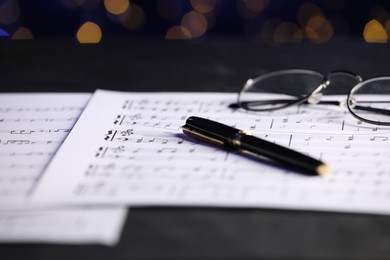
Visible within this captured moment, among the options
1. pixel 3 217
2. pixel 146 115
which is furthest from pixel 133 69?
pixel 3 217

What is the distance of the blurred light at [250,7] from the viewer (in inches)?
61.7

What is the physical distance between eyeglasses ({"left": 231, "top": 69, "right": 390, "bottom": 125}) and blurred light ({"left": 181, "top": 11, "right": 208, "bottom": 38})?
2.77 feet

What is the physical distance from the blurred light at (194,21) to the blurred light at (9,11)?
A: 1.49 feet

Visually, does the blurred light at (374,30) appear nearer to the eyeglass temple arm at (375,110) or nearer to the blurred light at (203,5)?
the blurred light at (203,5)

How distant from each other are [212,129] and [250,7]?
1026mm

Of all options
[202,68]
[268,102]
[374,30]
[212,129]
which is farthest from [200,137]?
[374,30]

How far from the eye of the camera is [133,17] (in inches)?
63.2

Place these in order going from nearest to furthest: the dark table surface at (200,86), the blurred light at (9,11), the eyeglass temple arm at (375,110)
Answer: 1. the dark table surface at (200,86)
2. the eyeglass temple arm at (375,110)
3. the blurred light at (9,11)

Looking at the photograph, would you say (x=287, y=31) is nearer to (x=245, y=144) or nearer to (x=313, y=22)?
(x=313, y=22)

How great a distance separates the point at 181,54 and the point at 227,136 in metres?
0.36

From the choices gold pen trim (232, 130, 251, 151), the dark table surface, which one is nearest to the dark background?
the dark table surface

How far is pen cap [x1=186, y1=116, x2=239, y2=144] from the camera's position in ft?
2.01

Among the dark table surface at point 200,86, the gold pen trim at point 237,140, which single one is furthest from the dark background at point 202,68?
the gold pen trim at point 237,140

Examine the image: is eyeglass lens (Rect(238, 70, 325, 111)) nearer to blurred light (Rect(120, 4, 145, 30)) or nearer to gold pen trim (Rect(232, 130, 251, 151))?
gold pen trim (Rect(232, 130, 251, 151))
